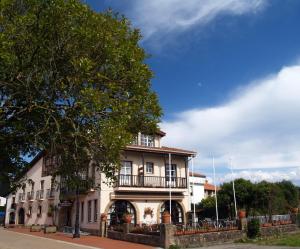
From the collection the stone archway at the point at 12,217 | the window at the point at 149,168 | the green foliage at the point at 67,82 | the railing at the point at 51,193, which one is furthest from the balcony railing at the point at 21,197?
the green foliage at the point at 67,82

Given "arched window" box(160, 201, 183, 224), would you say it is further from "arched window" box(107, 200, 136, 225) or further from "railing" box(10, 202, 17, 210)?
"railing" box(10, 202, 17, 210)

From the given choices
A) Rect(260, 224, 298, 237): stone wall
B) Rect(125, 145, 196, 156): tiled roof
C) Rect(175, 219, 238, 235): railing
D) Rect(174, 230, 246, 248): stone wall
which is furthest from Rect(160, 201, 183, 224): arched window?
Rect(174, 230, 246, 248): stone wall

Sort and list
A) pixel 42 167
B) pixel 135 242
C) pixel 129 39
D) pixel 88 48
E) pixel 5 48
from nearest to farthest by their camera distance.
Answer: pixel 5 48, pixel 88 48, pixel 129 39, pixel 135 242, pixel 42 167

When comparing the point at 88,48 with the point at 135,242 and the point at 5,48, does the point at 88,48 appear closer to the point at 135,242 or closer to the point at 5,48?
the point at 5,48

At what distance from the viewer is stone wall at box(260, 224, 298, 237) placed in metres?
26.1

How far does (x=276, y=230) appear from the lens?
27.7 metres

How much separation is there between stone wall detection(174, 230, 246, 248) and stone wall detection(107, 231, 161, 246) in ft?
4.32

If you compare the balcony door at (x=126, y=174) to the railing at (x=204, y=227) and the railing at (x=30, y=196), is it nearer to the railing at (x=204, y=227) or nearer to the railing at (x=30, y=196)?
the railing at (x=204, y=227)

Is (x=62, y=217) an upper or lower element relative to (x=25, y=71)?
lower

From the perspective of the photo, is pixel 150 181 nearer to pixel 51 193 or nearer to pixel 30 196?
pixel 51 193

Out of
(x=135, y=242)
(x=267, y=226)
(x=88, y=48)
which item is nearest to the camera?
(x=88, y=48)

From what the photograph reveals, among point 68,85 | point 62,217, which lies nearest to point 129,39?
point 68,85

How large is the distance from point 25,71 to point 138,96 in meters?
4.07

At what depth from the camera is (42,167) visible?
44.8 m
